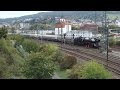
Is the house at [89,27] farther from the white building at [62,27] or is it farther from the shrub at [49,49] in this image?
the shrub at [49,49]

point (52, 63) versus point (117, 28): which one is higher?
point (117, 28)

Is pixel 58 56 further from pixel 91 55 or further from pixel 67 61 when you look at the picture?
pixel 91 55

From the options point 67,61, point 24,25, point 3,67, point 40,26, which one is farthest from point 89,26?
point 3,67

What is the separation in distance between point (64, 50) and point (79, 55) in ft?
1.45

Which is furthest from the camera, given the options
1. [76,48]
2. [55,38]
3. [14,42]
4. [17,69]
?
[76,48]

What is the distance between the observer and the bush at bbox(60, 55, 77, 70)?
7.99m

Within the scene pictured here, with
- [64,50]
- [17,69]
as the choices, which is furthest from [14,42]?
[64,50]

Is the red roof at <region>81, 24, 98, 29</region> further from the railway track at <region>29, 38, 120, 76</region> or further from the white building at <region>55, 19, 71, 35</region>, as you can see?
the railway track at <region>29, 38, 120, 76</region>

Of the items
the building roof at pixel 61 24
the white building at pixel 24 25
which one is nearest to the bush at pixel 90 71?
the building roof at pixel 61 24

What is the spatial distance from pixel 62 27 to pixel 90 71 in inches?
52.9

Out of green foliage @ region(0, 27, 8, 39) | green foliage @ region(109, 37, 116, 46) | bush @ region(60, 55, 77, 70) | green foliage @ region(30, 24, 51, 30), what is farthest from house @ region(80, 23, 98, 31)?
green foliage @ region(0, 27, 8, 39)
